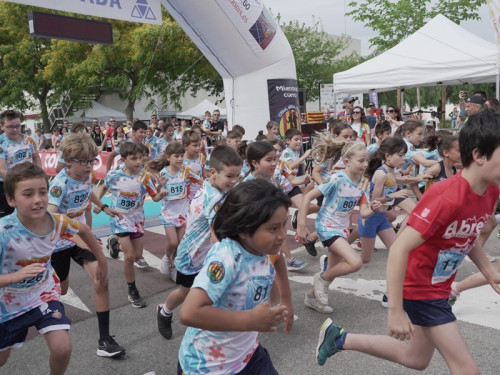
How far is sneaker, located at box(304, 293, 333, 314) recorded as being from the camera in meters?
4.96

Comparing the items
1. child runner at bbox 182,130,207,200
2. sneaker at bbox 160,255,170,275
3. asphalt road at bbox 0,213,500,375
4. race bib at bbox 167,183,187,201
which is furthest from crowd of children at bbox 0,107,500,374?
child runner at bbox 182,130,207,200

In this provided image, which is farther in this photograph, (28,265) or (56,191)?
(56,191)

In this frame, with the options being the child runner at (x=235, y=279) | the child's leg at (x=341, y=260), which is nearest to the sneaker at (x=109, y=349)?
the child runner at (x=235, y=279)

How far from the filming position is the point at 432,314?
9.24 ft

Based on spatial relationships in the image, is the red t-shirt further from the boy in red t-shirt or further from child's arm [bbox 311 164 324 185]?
child's arm [bbox 311 164 324 185]

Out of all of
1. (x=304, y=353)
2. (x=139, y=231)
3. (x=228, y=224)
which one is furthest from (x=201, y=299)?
(x=139, y=231)

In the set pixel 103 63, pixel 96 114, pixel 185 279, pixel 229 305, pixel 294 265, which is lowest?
pixel 294 265

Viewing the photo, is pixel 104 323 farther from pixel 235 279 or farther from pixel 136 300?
pixel 235 279

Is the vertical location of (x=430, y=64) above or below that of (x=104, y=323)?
above

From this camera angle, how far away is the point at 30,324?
3191mm

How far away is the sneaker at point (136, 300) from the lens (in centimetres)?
535

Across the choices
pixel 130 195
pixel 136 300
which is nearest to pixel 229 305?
pixel 136 300

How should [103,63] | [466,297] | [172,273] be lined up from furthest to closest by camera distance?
[103,63]
[172,273]
[466,297]

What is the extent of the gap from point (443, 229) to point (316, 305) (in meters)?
2.50
